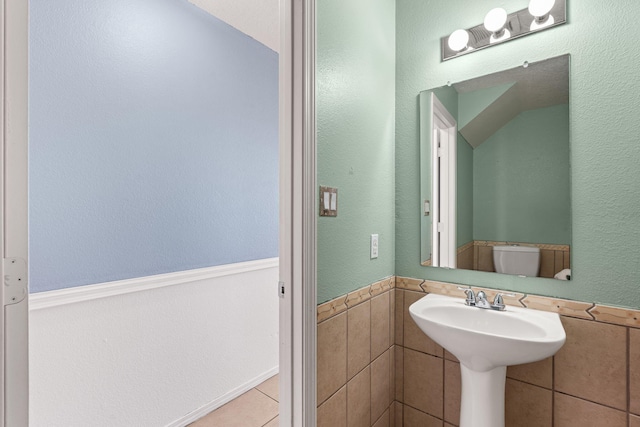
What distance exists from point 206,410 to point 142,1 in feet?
7.95

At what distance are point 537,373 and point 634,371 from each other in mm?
301

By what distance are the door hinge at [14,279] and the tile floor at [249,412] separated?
1648mm

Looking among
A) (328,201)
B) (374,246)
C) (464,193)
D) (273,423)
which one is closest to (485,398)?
(374,246)

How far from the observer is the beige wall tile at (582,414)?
1154mm

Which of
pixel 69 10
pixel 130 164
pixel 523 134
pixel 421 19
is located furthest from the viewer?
pixel 130 164

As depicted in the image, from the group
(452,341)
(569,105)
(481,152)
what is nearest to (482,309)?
(452,341)

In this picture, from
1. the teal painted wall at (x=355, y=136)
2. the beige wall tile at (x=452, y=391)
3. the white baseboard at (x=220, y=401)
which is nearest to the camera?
the teal painted wall at (x=355, y=136)

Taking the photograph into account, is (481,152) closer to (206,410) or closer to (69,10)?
(69,10)

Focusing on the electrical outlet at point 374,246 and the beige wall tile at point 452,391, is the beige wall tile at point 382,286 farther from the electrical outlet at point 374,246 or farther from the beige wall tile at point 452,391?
the beige wall tile at point 452,391

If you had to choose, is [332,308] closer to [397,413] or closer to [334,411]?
[334,411]

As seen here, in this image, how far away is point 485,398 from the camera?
3.97ft

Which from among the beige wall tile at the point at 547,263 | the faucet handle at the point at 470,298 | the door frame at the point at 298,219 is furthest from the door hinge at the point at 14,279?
the beige wall tile at the point at 547,263

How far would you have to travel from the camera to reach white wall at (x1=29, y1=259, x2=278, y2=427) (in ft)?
4.73

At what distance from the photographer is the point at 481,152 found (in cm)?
147
